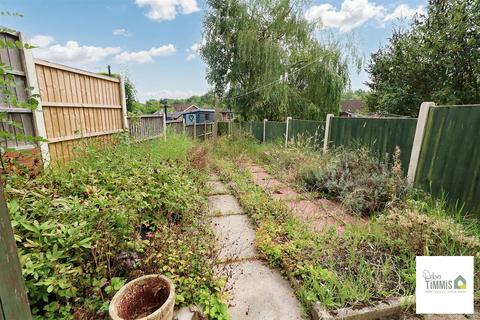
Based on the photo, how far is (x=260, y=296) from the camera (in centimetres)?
163

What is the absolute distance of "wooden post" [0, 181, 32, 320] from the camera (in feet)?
2.22

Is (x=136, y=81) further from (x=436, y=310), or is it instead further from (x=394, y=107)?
(x=436, y=310)

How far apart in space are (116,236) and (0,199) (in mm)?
962

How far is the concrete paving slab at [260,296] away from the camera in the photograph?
1.48 metres

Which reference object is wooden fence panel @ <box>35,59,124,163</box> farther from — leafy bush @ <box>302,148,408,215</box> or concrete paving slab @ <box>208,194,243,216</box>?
leafy bush @ <box>302,148,408,215</box>

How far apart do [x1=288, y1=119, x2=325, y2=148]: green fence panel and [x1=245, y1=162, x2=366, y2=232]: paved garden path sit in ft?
6.60

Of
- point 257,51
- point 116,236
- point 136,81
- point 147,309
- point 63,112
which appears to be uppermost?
point 257,51

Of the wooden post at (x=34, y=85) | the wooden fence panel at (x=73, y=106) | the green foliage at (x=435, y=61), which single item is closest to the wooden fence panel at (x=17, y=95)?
the wooden post at (x=34, y=85)

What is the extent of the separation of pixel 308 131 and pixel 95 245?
5793mm

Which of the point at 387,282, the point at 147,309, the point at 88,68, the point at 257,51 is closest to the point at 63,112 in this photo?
the point at 88,68

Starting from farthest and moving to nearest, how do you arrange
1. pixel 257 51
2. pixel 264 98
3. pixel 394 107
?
pixel 264 98, pixel 257 51, pixel 394 107

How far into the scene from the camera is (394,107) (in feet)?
27.9

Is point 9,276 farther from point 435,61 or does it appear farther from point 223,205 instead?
point 435,61

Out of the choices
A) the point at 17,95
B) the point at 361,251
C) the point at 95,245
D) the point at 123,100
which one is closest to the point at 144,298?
the point at 95,245
